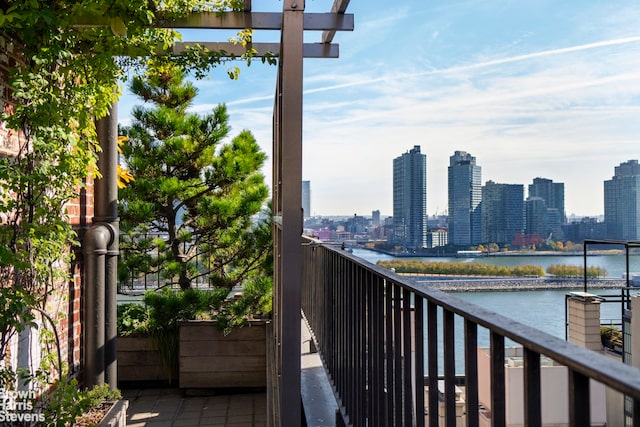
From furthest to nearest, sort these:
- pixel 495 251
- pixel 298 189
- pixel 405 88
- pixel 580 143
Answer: pixel 405 88 → pixel 580 143 → pixel 495 251 → pixel 298 189

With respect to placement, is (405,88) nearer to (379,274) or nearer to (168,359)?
(168,359)

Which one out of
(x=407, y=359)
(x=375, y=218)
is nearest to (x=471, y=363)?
(x=407, y=359)

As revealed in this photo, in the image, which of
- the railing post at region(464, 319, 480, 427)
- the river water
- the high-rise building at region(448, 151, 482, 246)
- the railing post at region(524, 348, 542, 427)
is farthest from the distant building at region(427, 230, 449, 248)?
the railing post at region(524, 348, 542, 427)

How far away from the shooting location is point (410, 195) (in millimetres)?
3871

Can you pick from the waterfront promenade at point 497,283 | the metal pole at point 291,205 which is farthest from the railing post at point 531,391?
the metal pole at point 291,205

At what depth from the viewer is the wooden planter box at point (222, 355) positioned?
4953 millimetres

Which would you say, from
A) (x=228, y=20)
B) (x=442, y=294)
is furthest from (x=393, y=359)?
(x=228, y=20)

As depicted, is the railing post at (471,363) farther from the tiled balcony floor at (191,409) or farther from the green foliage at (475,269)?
the tiled balcony floor at (191,409)

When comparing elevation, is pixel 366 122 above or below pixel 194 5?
above

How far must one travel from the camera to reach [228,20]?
290 centimetres

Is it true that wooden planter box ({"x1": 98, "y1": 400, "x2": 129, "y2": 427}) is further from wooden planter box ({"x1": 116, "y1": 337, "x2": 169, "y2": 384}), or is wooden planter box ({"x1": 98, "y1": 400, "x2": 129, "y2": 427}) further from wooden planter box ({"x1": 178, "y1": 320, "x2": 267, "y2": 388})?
wooden planter box ({"x1": 116, "y1": 337, "x2": 169, "y2": 384})

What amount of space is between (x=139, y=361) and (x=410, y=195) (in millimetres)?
2896

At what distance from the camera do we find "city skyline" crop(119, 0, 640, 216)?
557 cm

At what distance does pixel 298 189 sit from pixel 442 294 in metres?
1.22
